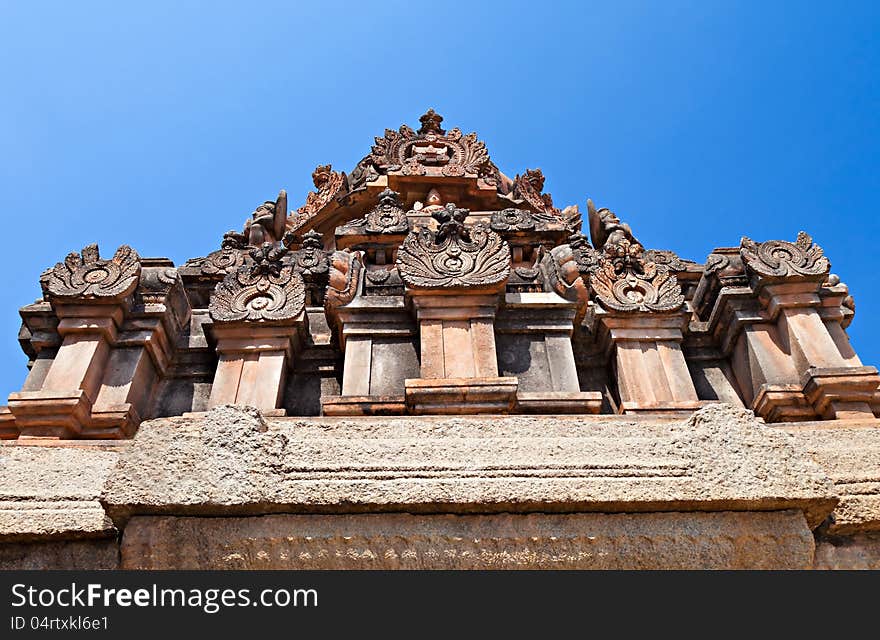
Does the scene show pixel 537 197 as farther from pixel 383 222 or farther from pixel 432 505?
pixel 432 505

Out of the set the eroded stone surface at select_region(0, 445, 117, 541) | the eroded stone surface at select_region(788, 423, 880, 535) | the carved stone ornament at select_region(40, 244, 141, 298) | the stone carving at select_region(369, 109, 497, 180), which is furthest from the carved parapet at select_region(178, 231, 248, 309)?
the eroded stone surface at select_region(788, 423, 880, 535)

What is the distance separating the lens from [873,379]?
493 cm

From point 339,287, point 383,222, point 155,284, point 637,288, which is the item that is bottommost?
point 339,287

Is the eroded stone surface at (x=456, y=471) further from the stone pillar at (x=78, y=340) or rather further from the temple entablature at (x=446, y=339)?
the stone pillar at (x=78, y=340)

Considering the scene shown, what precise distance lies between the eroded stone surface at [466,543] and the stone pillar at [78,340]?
199 cm

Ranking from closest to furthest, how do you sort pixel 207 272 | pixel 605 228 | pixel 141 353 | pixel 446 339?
pixel 446 339
pixel 141 353
pixel 207 272
pixel 605 228

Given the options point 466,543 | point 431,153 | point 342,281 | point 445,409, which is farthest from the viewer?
point 431,153

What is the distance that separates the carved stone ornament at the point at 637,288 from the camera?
225 inches

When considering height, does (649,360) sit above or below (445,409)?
above

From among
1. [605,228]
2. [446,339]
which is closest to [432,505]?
[446,339]

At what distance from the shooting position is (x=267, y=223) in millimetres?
8828

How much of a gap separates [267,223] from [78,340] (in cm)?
369
